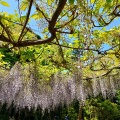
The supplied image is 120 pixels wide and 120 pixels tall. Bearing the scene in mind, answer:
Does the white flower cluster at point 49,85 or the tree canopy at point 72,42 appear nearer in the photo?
the tree canopy at point 72,42

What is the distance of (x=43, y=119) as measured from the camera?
8.30 metres

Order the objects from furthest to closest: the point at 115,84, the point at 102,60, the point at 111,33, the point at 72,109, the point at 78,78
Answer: the point at 72,109 → the point at 115,84 → the point at 102,60 → the point at 78,78 → the point at 111,33

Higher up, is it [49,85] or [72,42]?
[72,42]

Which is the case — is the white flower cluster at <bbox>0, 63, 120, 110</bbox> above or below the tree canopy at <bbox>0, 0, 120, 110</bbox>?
below

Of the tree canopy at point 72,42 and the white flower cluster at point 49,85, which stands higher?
the tree canopy at point 72,42

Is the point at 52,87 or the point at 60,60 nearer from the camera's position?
the point at 60,60

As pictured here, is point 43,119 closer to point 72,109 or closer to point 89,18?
point 72,109

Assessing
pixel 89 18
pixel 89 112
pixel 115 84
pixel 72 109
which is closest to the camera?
pixel 89 18

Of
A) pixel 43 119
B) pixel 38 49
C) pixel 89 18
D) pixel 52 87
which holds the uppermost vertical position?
pixel 89 18

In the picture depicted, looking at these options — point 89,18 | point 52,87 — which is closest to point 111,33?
point 89,18

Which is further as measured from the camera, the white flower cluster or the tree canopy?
the white flower cluster

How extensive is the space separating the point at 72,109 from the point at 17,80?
4.68m

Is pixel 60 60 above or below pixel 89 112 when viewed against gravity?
above

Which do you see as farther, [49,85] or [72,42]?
[49,85]
